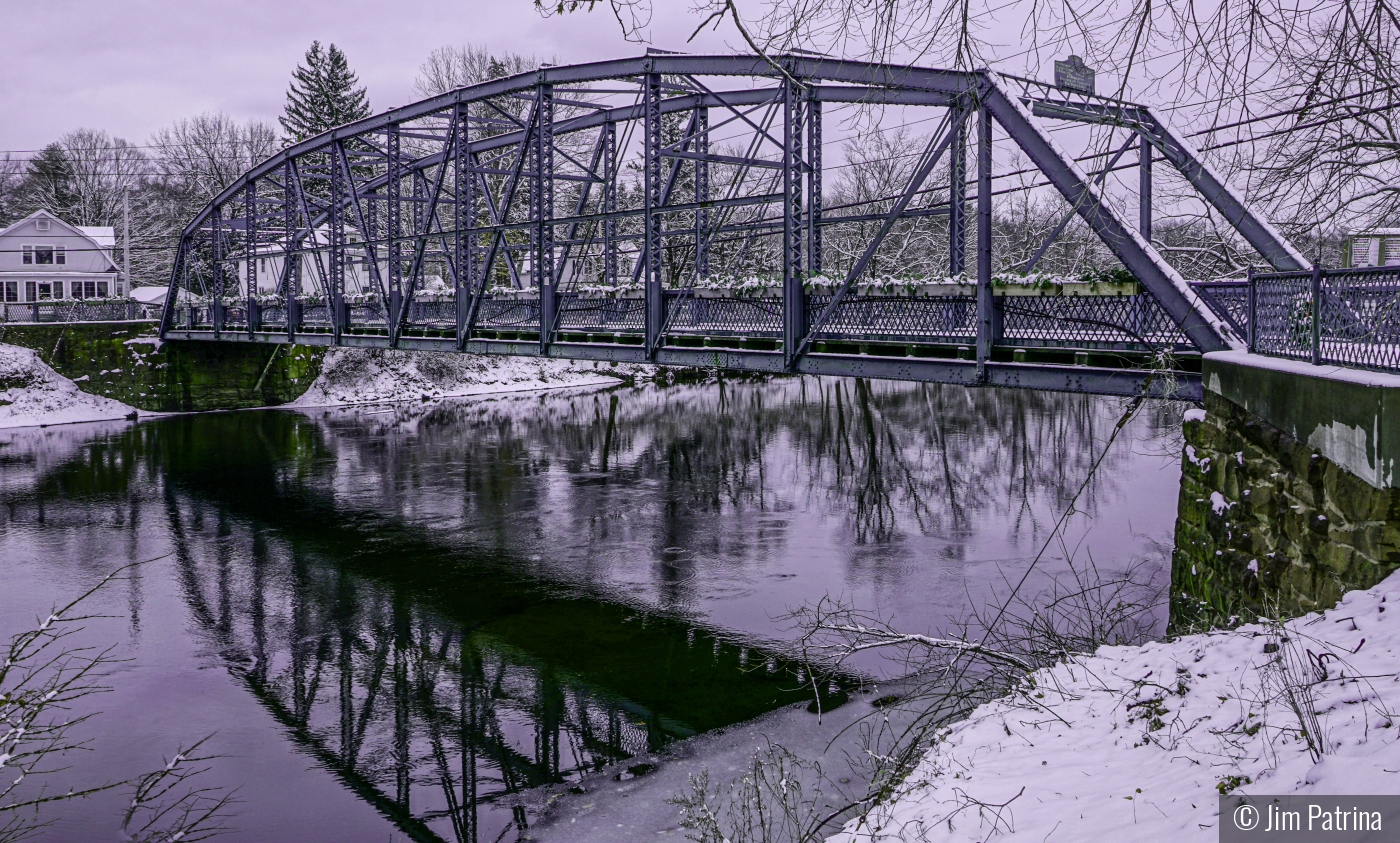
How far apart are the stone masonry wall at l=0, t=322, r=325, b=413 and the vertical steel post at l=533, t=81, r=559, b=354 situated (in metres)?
27.5

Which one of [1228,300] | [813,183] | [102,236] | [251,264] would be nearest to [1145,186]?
[1228,300]

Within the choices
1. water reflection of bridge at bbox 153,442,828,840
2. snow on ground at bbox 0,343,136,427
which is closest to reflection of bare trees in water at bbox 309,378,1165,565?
water reflection of bridge at bbox 153,442,828,840

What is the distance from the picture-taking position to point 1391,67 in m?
A: 9.24

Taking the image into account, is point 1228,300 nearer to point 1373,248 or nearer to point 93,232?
point 1373,248

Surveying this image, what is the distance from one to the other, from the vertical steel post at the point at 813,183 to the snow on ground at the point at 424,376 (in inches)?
1203

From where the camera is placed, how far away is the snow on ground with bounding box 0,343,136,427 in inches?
1565

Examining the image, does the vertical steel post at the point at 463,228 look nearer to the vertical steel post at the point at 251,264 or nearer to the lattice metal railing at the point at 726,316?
the lattice metal railing at the point at 726,316

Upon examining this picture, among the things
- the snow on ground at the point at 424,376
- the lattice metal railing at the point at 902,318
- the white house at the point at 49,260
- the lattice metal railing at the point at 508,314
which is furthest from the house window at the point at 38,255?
the lattice metal railing at the point at 902,318

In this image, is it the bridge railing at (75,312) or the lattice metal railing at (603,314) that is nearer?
the lattice metal railing at (603,314)

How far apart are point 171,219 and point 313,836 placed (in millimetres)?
80100

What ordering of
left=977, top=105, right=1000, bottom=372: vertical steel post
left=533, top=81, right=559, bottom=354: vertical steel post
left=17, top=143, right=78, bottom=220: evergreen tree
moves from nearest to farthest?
left=977, top=105, right=1000, bottom=372: vertical steel post
left=533, top=81, right=559, bottom=354: vertical steel post
left=17, top=143, right=78, bottom=220: evergreen tree

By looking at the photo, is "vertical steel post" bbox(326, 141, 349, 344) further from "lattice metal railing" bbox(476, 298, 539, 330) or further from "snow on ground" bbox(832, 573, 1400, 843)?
"snow on ground" bbox(832, 573, 1400, 843)

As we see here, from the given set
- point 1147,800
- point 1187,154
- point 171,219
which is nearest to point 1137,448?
point 1187,154

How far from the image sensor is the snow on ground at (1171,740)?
5.42 m
